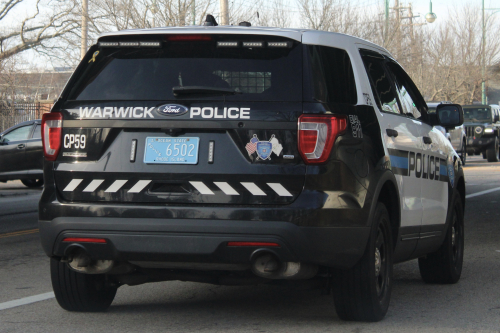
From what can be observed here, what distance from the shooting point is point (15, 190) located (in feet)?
60.3

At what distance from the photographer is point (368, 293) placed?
16.0ft

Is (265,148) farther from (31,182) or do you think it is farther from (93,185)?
(31,182)

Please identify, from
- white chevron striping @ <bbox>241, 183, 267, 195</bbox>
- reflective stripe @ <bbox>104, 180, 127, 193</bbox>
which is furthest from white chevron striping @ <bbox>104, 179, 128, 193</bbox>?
white chevron striping @ <bbox>241, 183, 267, 195</bbox>

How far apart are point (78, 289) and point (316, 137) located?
75.5 inches

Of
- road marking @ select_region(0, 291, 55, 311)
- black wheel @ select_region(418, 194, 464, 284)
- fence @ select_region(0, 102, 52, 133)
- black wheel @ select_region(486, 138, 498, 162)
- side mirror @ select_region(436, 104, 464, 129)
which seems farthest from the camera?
fence @ select_region(0, 102, 52, 133)

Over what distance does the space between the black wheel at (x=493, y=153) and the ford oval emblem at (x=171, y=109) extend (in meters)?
26.7

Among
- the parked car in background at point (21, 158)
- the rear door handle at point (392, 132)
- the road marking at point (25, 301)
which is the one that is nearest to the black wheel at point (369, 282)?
the rear door handle at point (392, 132)

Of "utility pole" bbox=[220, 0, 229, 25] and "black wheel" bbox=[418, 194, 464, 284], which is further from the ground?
"utility pole" bbox=[220, 0, 229, 25]

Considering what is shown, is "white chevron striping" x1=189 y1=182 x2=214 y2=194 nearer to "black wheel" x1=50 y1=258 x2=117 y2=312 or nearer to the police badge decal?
the police badge decal

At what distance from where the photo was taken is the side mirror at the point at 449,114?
6738 millimetres

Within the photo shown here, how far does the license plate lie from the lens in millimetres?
4574

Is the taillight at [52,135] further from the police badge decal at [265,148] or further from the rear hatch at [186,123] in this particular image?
the police badge decal at [265,148]

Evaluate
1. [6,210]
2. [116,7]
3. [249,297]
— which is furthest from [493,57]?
[249,297]

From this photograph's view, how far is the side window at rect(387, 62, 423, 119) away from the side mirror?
0.18 m
